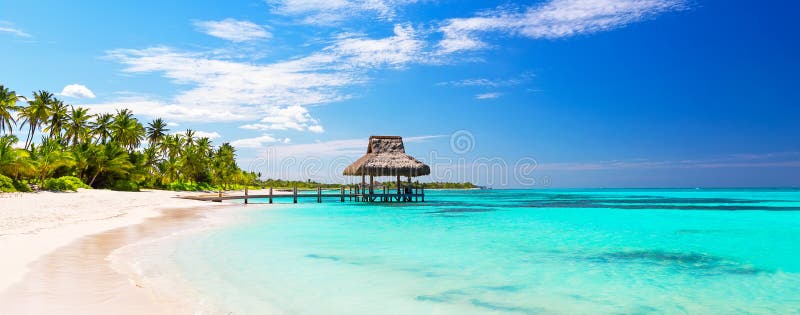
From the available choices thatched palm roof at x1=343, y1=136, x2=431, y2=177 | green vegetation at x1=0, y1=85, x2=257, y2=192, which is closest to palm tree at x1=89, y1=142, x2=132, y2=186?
green vegetation at x1=0, y1=85, x2=257, y2=192

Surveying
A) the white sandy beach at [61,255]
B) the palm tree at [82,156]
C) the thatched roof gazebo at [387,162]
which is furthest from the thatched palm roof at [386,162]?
the palm tree at [82,156]

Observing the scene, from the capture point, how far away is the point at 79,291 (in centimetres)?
519

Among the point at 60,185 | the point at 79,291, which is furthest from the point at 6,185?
the point at 79,291

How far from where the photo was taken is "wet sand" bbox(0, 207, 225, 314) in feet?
14.8

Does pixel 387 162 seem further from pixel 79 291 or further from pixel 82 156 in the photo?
pixel 79 291

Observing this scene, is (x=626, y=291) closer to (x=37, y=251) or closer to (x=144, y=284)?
(x=144, y=284)

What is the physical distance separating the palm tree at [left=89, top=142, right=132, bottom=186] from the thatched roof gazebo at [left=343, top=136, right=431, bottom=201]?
17.2m

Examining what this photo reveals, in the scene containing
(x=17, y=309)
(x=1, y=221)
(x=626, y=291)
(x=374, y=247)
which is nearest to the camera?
(x=17, y=309)

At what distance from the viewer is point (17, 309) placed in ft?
14.3

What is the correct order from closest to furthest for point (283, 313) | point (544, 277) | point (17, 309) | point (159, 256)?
point (17, 309) < point (283, 313) < point (544, 277) < point (159, 256)

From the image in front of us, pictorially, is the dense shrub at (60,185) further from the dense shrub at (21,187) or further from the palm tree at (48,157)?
the dense shrub at (21,187)

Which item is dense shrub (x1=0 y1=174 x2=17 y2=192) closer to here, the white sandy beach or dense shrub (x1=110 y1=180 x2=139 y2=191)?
the white sandy beach

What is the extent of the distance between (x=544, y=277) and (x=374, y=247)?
4129mm


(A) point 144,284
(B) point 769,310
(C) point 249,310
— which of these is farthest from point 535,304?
(A) point 144,284
